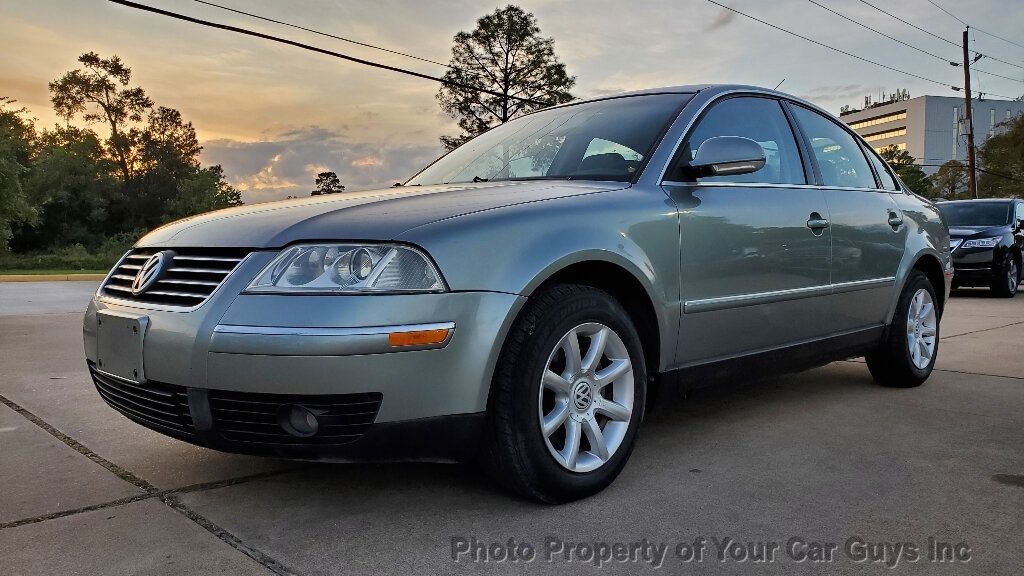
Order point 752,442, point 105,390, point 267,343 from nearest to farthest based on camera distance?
point 267,343 → point 105,390 → point 752,442

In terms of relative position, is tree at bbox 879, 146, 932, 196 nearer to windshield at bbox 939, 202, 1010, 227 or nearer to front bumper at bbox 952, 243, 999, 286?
windshield at bbox 939, 202, 1010, 227

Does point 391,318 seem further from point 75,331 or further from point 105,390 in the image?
point 75,331

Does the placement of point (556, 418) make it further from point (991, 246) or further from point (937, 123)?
point (937, 123)

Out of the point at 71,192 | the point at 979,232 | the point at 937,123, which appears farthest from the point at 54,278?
the point at 937,123

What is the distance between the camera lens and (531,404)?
7.86 feet

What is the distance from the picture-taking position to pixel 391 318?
217 centimetres

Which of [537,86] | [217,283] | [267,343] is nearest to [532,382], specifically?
[267,343]

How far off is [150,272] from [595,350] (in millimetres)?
1497

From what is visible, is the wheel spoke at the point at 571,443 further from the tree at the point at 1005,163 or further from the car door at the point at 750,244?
the tree at the point at 1005,163

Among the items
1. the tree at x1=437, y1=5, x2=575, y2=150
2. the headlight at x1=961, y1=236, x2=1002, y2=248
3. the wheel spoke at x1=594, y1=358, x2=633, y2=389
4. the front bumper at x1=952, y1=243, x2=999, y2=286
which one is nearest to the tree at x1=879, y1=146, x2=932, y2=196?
the tree at x1=437, y1=5, x2=575, y2=150

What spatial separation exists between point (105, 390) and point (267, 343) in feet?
3.01

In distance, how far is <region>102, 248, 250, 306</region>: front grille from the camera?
2.35 m

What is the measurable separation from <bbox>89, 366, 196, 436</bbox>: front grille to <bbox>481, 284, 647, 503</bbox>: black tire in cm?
90

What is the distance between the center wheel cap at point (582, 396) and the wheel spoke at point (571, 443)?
0.19 ft
